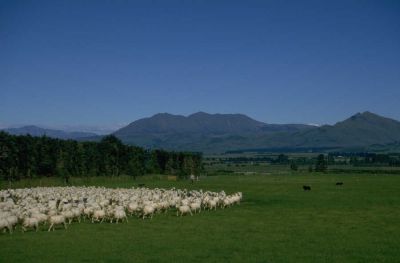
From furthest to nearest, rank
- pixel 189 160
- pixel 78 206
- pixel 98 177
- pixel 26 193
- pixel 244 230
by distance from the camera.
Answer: pixel 189 160
pixel 98 177
pixel 26 193
pixel 78 206
pixel 244 230

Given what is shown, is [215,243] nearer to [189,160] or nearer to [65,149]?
[65,149]

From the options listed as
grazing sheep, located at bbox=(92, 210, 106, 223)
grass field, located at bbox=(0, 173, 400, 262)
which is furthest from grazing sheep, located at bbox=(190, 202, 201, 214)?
grazing sheep, located at bbox=(92, 210, 106, 223)

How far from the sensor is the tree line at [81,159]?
250ft

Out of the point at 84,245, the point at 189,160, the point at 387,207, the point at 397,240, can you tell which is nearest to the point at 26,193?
the point at 84,245

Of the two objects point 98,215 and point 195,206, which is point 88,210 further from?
point 195,206

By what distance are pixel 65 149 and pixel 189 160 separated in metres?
33.2

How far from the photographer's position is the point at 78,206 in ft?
107

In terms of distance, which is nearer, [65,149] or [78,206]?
A: [78,206]

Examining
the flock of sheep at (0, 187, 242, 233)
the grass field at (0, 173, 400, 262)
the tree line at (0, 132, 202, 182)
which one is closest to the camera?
the grass field at (0, 173, 400, 262)

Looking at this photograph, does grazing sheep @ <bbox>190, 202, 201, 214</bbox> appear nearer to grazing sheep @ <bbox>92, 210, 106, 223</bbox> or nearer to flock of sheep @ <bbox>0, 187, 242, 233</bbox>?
flock of sheep @ <bbox>0, 187, 242, 233</bbox>

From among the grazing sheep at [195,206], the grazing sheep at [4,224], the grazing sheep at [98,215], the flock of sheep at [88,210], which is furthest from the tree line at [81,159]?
the grazing sheep at [4,224]

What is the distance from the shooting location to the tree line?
250 feet

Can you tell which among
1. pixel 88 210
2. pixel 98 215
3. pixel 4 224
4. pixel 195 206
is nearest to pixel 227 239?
pixel 98 215

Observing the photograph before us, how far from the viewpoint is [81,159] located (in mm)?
86688
